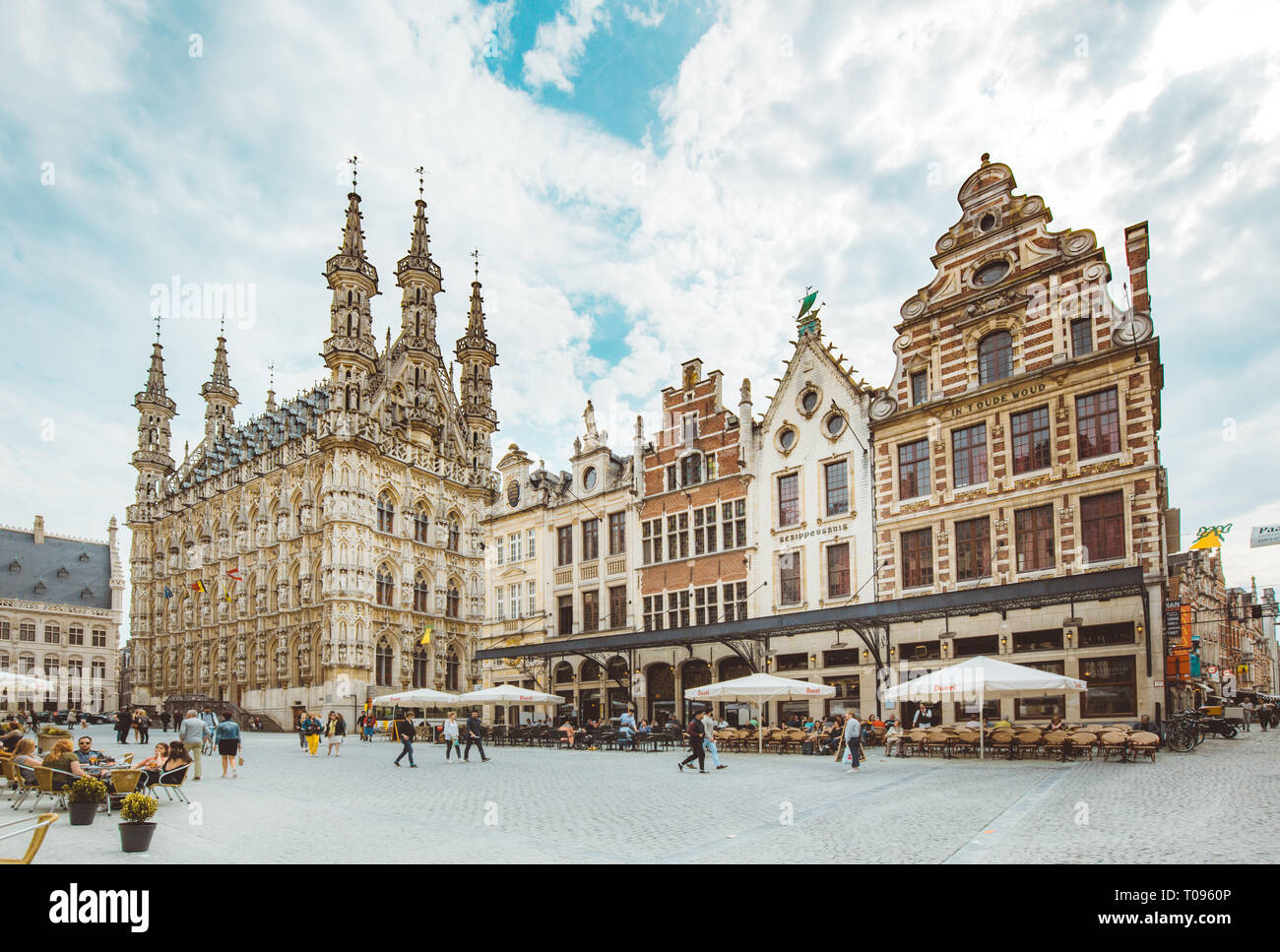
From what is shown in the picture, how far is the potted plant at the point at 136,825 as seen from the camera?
9.97 m

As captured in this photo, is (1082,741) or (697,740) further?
(1082,741)

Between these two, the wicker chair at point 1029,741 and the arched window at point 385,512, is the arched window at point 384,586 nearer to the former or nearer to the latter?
the arched window at point 385,512

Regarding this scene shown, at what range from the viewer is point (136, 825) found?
9.95 m

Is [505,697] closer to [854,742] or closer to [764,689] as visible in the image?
[764,689]

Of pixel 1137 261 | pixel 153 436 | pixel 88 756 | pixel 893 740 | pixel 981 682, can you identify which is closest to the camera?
pixel 88 756

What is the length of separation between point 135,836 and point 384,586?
165 feet

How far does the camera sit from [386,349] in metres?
65.4

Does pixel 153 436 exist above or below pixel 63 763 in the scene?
above

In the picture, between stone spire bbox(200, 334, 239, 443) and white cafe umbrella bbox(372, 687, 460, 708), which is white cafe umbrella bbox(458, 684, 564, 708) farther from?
stone spire bbox(200, 334, 239, 443)

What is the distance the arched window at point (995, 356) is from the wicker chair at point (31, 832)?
28.7 meters

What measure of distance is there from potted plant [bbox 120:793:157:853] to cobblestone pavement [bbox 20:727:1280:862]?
18 centimetres

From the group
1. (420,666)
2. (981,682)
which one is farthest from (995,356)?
(420,666)
